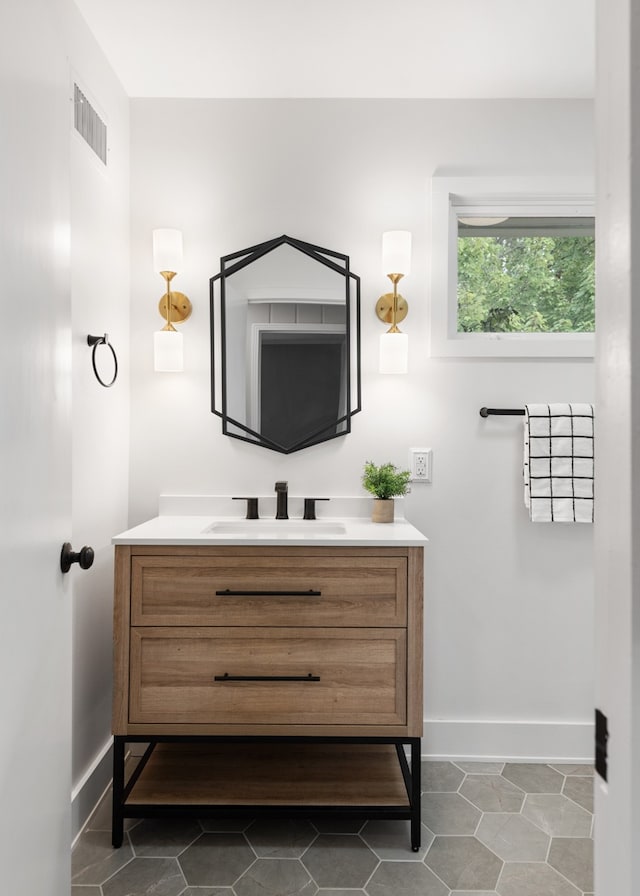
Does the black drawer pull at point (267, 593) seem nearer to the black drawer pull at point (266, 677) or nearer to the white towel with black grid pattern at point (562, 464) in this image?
the black drawer pull at point (266, 677)

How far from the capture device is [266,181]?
233cm

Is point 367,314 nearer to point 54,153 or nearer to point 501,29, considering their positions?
point 501,29

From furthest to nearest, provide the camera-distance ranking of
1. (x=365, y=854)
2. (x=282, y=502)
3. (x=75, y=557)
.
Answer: (x=282, y=502) → (x=365, y=854) → (x=75, y=557)

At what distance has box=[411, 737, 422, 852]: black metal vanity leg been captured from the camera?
1.75m

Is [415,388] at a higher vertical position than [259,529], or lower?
higher

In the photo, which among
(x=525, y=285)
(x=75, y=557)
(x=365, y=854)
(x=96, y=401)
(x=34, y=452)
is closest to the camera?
(x=34, y=452)

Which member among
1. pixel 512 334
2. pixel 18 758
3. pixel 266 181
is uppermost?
pixel 266 181

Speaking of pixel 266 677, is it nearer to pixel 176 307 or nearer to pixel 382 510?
pixel 382 510

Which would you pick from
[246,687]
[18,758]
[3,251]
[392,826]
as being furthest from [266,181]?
[392,826]

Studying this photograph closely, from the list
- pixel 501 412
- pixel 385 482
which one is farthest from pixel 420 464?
pixel 501 412

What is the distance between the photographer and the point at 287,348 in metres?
2.33

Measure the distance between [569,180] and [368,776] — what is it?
7.34ft

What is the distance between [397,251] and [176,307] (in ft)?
2.77

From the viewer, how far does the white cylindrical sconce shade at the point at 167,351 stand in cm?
226
